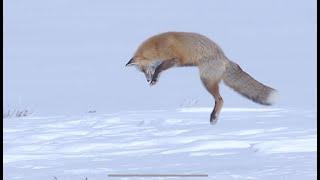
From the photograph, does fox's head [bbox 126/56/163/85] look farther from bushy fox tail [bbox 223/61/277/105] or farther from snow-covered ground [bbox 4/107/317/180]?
snow-covered ground [bbox 4/107/317/180]

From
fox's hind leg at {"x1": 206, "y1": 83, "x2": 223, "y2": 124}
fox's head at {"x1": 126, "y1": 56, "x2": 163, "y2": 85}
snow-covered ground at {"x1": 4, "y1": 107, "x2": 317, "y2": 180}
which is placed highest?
fox's head at {"x1": 126, "y1": 56, "x2": 163, "y2": 85}

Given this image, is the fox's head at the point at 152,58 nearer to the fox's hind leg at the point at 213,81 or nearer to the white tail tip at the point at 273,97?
the fox's hind leg at the point at 213,81

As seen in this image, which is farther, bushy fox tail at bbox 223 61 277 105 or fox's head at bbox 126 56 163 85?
bushy fox tail at bbox 223 61 277 105

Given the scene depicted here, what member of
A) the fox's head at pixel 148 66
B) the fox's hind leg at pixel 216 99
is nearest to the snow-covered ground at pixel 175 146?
the fox's hind leg at pixel 216 99

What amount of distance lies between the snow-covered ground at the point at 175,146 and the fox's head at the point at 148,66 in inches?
41.4

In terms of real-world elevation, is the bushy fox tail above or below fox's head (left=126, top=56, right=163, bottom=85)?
below

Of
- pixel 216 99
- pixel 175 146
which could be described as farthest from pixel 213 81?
pixel 175 146

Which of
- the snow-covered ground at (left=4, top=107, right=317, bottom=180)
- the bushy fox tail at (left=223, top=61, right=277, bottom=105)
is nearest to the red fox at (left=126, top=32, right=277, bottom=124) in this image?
the bushy fox tail at (left=223, top=61, right=277, bottom=105)

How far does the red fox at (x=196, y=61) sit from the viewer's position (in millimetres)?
2918

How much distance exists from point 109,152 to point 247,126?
90 centimetres

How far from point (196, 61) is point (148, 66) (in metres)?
0.21

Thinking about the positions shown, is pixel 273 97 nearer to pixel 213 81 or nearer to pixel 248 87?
pixel 248 87

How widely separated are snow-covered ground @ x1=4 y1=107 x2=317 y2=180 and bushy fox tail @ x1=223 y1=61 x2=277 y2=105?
833 mm

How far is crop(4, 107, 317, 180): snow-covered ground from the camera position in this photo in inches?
163
